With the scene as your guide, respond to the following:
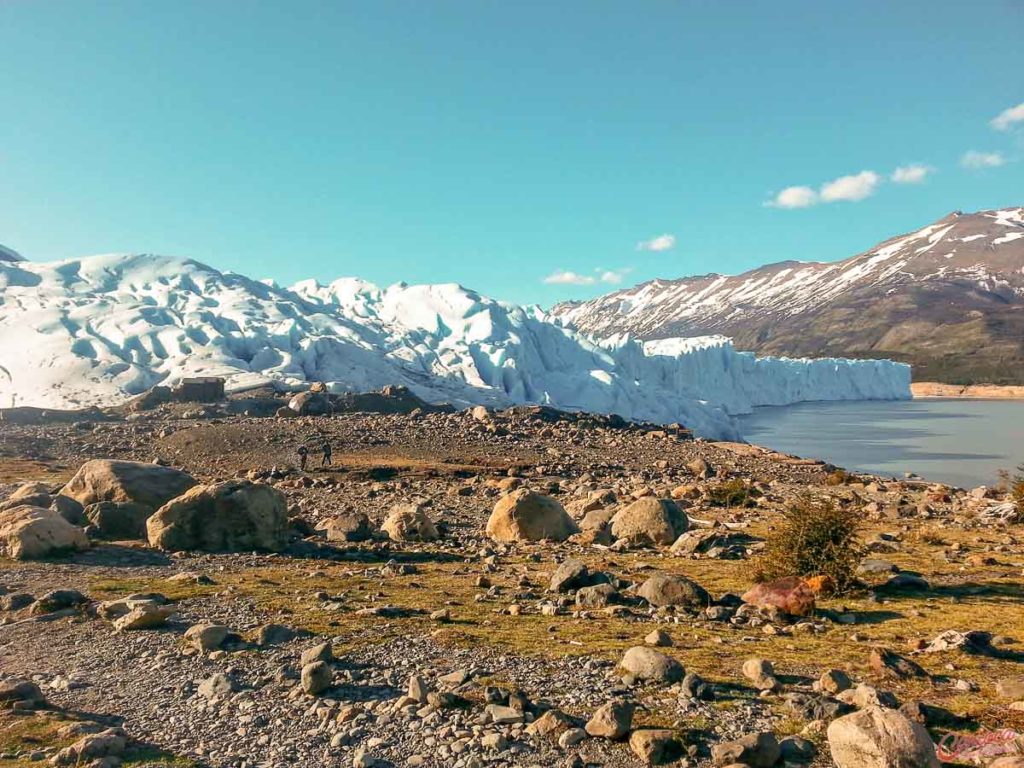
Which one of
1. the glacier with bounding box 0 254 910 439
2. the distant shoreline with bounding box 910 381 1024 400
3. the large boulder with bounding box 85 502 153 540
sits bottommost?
the distant shoreline with bounding box 910 381 1024 400

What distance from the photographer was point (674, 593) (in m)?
9.57

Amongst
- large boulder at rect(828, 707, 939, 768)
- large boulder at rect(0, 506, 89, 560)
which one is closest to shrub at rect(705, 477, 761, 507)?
large boulder at rect(828, 707, 939, 768)

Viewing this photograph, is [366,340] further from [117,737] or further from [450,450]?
[117,737]

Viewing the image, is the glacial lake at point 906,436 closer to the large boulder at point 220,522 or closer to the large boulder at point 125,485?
the large boulder at point 220,522

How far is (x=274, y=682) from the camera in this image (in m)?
6.72

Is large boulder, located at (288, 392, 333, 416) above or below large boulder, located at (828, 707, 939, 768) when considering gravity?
above

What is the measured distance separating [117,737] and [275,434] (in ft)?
93.4

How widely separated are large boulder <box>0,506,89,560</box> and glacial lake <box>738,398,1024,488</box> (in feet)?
144

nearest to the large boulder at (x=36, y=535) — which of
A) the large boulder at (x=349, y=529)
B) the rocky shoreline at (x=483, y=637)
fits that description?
the rocky shoreline at (x=483, y=637)

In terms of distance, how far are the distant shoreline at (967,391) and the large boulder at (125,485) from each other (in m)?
145

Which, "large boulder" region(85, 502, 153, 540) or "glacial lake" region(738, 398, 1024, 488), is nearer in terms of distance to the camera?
"large boulder" region(85, 502, 153, 540)

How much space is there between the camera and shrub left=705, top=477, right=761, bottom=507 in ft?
68.1

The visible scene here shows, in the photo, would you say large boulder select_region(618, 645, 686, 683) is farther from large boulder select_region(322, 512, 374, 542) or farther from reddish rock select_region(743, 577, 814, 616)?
large boulder select_region(322, 512, 374, 542)

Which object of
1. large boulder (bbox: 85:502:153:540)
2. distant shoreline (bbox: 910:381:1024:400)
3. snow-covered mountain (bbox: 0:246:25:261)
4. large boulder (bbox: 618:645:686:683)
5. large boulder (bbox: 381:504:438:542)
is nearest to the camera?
large boulder (bbox: 618:645:686:683)
